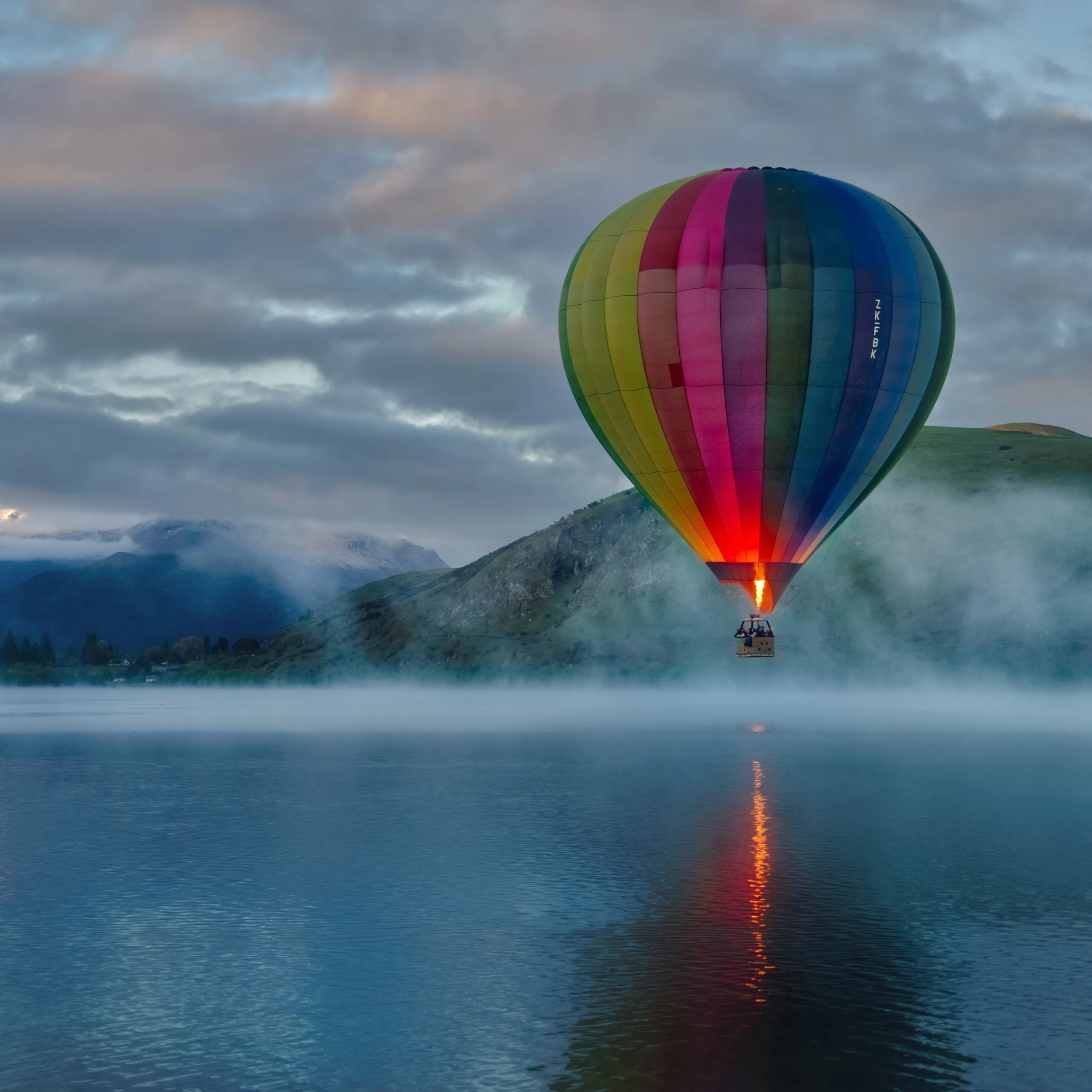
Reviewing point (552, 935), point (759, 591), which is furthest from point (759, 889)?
point (759, 591)

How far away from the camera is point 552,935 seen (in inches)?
2149

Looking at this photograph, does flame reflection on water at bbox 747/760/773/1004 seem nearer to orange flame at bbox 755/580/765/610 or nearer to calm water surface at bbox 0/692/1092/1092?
calm water surface at bbox 0/692/1092/1092

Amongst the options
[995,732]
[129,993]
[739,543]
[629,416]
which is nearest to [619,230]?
[629,416]

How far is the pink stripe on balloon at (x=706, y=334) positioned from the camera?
91.5 metres

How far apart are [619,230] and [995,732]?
8801 cm

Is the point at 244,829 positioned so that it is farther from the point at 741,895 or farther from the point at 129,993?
the point at 129,993

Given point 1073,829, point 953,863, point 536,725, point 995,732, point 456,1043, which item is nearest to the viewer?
point 456,1043

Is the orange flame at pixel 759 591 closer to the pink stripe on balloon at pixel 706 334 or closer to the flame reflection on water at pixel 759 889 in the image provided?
the pink stripe on balloon at pixel 706 334

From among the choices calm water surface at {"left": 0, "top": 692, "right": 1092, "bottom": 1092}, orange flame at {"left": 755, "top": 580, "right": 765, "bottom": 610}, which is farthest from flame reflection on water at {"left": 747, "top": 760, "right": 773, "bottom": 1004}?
orange flame at {"left": 755, "top": 580, "right": 765, "bottom": 610}

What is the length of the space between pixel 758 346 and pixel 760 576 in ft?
45.7

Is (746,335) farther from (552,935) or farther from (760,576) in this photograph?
(552,935)

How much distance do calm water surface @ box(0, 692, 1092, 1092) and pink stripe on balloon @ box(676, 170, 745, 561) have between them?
21292mm

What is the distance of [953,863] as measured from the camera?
70312 millimetres

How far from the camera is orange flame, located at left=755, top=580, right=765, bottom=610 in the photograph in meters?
93.6
